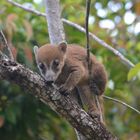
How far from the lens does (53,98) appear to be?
3.48 metres

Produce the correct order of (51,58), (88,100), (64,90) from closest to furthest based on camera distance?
(64,90) < (88,100) < (51,58)

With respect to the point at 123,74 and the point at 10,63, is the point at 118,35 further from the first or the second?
the point at 10,63

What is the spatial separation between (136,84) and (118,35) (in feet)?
4.90

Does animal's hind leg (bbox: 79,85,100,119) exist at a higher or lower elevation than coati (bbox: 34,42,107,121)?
lower

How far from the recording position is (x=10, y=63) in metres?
3.39

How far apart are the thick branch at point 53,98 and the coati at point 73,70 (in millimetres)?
797

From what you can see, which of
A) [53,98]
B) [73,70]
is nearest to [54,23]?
[73,70]

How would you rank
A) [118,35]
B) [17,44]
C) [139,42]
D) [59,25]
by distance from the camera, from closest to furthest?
1. [59,25]
2. [17,44]
3. [139,42]
4. [118,35]

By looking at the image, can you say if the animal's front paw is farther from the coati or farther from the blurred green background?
the blurred green background

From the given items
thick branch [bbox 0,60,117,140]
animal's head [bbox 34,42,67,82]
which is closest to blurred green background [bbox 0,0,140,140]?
animal's head [bbox 34,42,67,82]

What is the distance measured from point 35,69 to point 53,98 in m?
2.49

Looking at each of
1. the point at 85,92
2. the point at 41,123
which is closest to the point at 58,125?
the point at 41,123

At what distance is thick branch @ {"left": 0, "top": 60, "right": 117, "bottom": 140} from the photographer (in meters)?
3.38

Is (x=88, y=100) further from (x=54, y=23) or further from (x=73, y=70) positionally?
(x=54, y=23)
